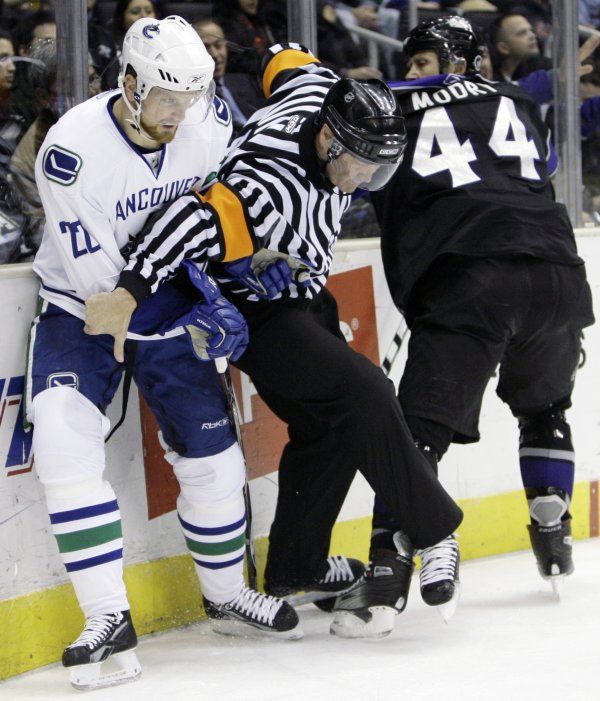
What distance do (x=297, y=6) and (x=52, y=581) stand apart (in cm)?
156

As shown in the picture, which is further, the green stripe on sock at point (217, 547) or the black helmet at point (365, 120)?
the green stripe on sock at point (217, 547)

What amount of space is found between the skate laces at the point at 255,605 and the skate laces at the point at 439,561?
322 mm

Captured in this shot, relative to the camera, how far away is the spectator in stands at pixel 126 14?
2.99 meters

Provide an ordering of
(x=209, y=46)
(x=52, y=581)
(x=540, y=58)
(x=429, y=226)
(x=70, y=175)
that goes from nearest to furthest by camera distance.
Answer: (x=70, y=175) → (x=52, y=581) → (x=429, y=226) → (x=209, y=46) → (x=540, y=58)

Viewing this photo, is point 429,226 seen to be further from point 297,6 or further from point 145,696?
point 145,696

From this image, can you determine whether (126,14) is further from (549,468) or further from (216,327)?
(549,468)

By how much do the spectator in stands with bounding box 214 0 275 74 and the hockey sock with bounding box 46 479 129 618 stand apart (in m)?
1.28

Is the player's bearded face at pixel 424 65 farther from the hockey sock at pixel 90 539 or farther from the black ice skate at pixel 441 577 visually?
the hockey sock at pixel 90 539

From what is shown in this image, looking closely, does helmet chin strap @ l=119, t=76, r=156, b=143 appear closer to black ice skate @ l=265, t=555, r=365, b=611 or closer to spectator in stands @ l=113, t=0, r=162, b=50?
spectator in stands @ l=113, t=0, r=162, b=50

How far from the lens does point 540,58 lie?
3.83 m

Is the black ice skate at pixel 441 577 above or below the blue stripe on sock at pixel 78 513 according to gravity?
below

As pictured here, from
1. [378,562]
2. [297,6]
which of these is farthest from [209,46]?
[378,562]

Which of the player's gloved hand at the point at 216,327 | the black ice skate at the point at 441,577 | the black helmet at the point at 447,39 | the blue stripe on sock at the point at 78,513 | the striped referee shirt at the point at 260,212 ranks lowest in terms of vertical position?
the black ice skate at the point at 441,577

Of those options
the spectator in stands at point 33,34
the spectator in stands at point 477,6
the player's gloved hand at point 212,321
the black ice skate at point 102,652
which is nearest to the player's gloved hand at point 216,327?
the player's gloved hand at point 212,321
